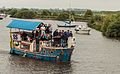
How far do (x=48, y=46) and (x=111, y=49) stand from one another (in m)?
19.3

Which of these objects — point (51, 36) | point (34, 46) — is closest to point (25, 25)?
point (34, 46)

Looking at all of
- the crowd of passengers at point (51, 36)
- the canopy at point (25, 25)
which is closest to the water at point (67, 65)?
the crowd of passengers at point (51, 36)

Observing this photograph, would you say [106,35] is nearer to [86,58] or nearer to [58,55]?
[86,58]

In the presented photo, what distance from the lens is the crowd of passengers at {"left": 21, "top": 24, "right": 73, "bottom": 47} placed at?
4412 cm

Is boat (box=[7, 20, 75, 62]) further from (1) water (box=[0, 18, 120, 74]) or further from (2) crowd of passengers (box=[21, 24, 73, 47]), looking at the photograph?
(1) water (box=[0, 18, 120, 74])

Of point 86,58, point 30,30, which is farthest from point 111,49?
point 30,30

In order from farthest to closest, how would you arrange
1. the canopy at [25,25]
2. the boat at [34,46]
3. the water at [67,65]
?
the canopy at [25,25], the boat at [34,46], the water at [67,65]

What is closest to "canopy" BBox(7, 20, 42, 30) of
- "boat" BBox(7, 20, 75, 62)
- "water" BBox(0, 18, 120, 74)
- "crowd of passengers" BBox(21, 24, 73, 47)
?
"boat" BBox(7, 20, 75, 62)

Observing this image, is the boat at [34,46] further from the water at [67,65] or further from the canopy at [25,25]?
the water at [67,65]

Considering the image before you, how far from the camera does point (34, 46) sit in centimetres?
4638

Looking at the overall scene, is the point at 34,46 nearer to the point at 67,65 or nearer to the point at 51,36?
the point at 51,36

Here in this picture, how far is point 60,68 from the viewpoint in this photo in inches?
1649

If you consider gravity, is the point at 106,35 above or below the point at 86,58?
below

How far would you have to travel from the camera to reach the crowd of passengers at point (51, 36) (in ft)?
145
